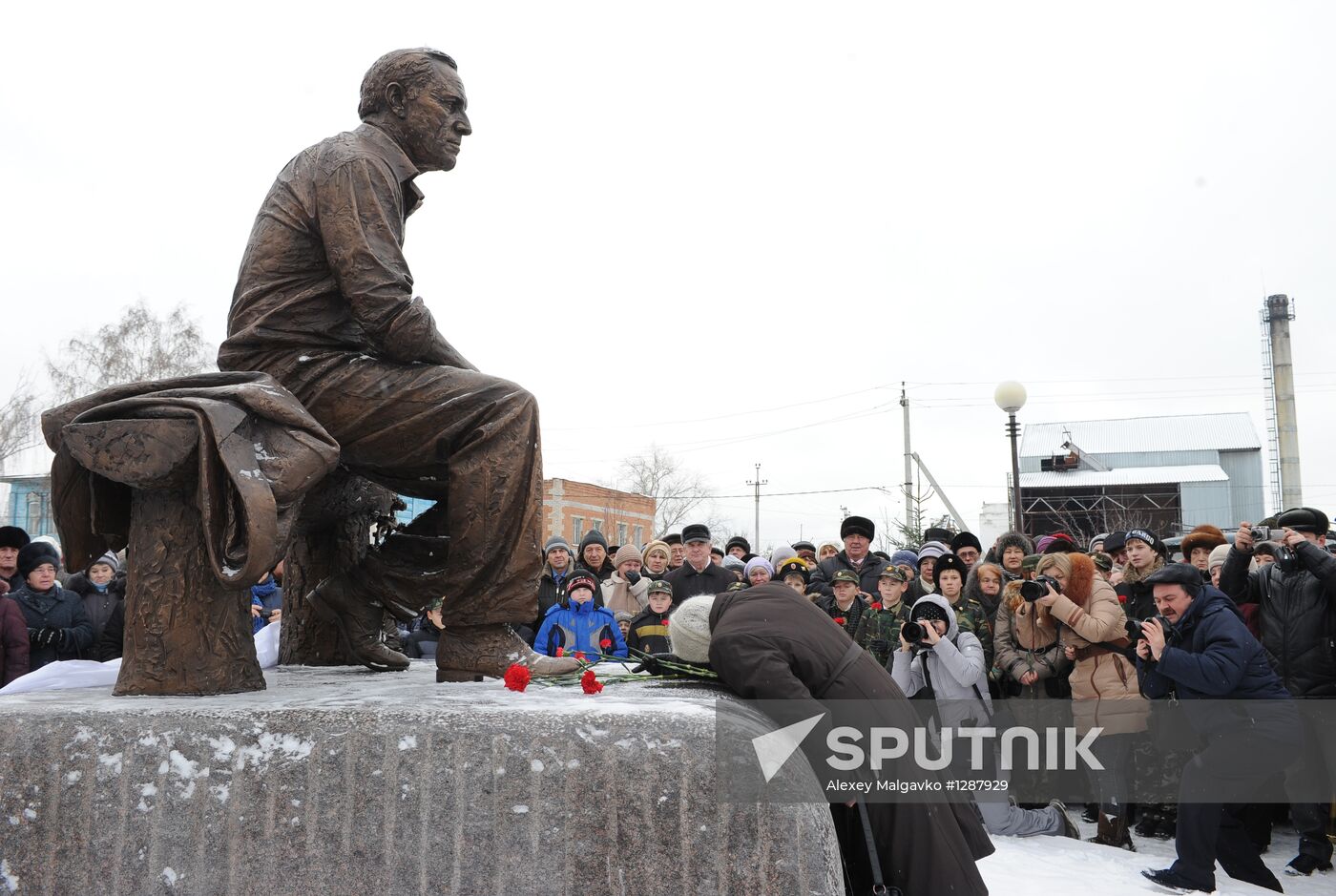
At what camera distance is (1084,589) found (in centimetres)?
707

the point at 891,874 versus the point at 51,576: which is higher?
the point at 51,576

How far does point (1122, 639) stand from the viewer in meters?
6.86

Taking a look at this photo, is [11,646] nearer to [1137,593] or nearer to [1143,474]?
[1137,593]

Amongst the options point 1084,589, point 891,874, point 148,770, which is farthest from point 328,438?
point 1084,589

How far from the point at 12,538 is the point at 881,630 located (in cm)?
634

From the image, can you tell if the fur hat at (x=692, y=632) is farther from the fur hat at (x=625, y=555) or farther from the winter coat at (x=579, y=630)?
the fur hat at (x=625, y=555)

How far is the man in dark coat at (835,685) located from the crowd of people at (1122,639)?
83.6 inches

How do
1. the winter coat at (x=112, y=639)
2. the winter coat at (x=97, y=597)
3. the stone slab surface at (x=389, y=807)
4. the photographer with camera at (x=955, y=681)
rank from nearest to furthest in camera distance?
1. the stone slab surface at (x=389, y=807)
2. the photographer with camera at (x=955, y=681)
3. the winter coat at (x=112, y=639)
4. the winter coat at (x=97, y=597)

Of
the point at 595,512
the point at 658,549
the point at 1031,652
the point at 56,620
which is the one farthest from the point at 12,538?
the point at 595,512

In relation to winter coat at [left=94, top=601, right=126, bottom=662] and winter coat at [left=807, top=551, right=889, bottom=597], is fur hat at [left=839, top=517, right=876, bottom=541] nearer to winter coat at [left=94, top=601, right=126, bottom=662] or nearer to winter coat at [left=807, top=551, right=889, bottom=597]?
winter coat at [left=807, top=551, right=889, bottom=597]

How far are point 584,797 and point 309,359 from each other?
5.76 ft

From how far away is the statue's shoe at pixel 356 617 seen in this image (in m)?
4.05

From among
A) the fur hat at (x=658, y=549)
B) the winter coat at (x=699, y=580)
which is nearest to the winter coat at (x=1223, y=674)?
the winter coat at (x=699, y=580)

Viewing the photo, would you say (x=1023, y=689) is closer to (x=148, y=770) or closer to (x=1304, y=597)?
(x=1304, y=597)
